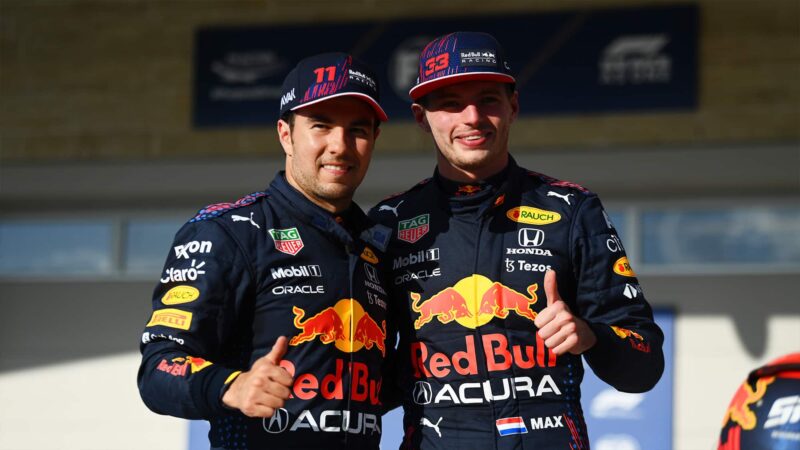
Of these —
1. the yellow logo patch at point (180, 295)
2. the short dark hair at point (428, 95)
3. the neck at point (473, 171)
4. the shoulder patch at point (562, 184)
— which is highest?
the short dark hair at point (428, 95)

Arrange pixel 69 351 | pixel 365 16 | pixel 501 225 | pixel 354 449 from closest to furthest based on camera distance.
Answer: pixel 354 449, pixel 501 225, pixel 365 16, pixel 69 351

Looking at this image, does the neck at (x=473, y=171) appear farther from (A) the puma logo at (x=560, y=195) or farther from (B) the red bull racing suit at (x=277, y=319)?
(B) the red bull racing suit at (x=277, y=319)

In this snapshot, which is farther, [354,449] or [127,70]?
[127,70]

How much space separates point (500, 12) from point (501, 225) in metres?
3.82

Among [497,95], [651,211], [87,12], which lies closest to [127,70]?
[87,12]

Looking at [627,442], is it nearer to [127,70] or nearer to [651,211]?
[651,211]

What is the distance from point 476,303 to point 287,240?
0.54m

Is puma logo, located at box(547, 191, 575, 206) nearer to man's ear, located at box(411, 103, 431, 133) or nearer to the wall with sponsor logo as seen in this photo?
man's ear, located at box(411, 103, 431, 133)

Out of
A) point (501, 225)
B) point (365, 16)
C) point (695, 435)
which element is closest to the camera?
point (501, 225)

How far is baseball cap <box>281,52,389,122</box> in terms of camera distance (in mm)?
2928

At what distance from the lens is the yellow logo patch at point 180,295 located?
105 inches

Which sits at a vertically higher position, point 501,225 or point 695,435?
point 501,225

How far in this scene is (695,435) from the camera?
6.35 meters

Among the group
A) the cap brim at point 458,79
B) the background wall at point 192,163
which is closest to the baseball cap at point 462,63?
the cap brim at point 458,79
